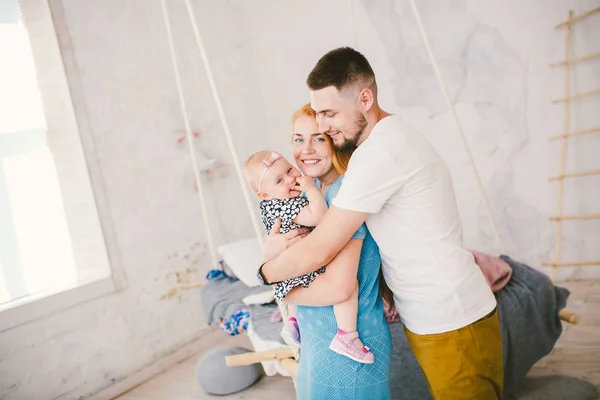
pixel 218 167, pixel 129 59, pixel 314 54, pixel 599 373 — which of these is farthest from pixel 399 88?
pixel 599 373

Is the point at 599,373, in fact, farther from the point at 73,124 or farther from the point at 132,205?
the point at 73,124

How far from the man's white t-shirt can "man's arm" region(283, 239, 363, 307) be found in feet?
0.31

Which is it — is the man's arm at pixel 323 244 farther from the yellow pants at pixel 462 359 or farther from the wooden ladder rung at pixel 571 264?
the wooden ladder rung at pixel 571 264

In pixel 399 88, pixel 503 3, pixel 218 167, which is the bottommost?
pixel 218 167

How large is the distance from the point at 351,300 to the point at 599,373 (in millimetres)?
1888

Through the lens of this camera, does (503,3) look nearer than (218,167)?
Yes

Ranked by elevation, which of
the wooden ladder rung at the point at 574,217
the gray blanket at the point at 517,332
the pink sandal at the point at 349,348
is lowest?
the gray blanket at the point at 517,332

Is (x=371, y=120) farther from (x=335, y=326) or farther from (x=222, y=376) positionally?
(x=222, y=376)

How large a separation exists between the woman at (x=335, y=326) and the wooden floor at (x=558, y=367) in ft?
4.91

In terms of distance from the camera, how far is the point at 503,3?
11.6 feet

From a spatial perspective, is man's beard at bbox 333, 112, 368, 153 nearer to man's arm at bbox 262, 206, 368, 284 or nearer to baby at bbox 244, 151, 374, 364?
baby at bbox 244, 151, 374, 364

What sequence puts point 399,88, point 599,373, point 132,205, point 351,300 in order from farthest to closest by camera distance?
point 399,88, point 132,205, point 599,373, point 351,300

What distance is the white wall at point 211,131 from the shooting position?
322cm

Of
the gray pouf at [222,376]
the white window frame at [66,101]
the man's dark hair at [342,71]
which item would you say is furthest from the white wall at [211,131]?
the man's dark hair at [342,71]
